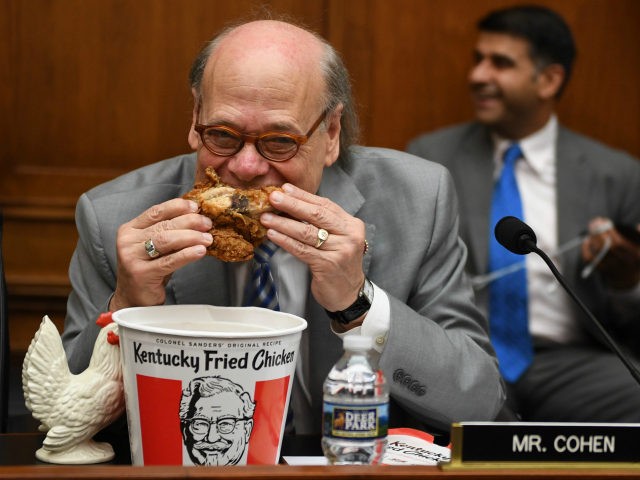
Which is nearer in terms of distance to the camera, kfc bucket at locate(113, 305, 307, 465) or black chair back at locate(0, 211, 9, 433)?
kfc bucket at locate(113, 305, 307, 465)

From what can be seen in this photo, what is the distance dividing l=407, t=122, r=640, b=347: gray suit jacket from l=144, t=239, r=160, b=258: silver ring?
1829 mm

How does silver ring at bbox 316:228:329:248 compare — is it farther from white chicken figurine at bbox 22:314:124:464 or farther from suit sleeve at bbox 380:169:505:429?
white chicken figurine at bbox 22:314:124:464

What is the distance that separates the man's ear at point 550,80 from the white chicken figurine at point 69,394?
101 inches

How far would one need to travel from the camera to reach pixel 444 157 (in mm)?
3260

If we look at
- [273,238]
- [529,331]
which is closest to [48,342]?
[273,238]

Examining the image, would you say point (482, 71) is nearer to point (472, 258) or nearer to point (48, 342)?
point (472, 258)

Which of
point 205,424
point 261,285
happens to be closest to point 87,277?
point 261,285

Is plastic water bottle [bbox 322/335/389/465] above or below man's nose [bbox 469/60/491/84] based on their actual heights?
below

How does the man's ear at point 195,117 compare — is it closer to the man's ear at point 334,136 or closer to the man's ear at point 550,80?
the man's ear at point 334,136

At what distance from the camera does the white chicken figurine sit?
124 cm

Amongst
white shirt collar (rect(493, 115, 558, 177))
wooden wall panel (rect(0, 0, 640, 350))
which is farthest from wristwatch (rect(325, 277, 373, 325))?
white shirt collar (rect(493, 115, 558, 177))

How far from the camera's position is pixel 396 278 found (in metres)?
1.84

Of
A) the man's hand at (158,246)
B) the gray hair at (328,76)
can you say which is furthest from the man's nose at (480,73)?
the man's hand at (158,246)

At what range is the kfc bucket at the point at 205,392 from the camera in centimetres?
114
